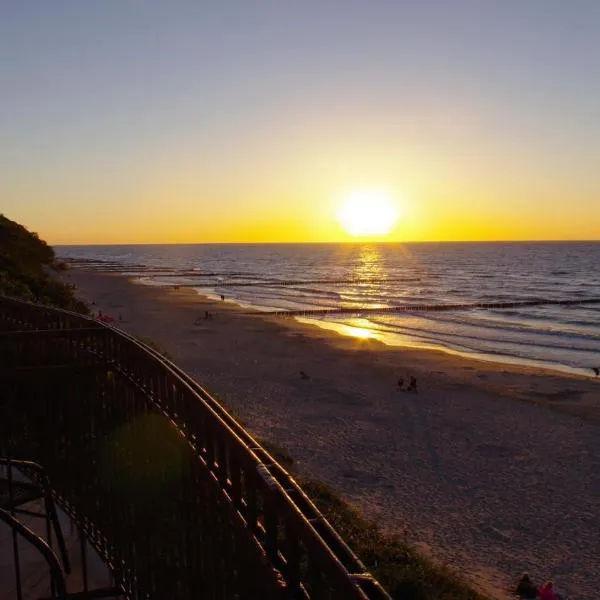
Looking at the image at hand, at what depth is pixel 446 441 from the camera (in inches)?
749

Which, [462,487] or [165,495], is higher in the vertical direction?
[165,495]

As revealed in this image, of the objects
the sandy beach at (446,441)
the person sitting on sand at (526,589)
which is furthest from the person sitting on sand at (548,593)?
the sandy beach at (446,441)

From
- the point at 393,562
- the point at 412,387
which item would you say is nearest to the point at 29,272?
the point at 412,387

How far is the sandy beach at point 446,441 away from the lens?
12.6 meters

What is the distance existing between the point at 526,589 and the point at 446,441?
27.8 feet

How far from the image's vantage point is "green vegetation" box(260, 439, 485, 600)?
9.55 metres

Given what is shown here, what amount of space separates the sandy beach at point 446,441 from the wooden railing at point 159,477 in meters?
7.33

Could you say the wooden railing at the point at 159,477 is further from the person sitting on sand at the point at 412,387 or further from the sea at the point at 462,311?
the sea at the point at 462,311

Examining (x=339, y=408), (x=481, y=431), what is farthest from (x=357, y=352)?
(x=481, y=431)

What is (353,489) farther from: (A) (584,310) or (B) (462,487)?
(A) (584,310)

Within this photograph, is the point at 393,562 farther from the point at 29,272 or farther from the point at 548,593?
the point at 29,272

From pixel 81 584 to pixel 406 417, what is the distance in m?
15.9

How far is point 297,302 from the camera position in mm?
69250

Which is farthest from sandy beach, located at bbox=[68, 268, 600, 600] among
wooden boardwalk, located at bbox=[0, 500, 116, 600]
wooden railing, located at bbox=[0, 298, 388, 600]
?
wooden railing, located at bbox=[0, 298, 388, 600]
